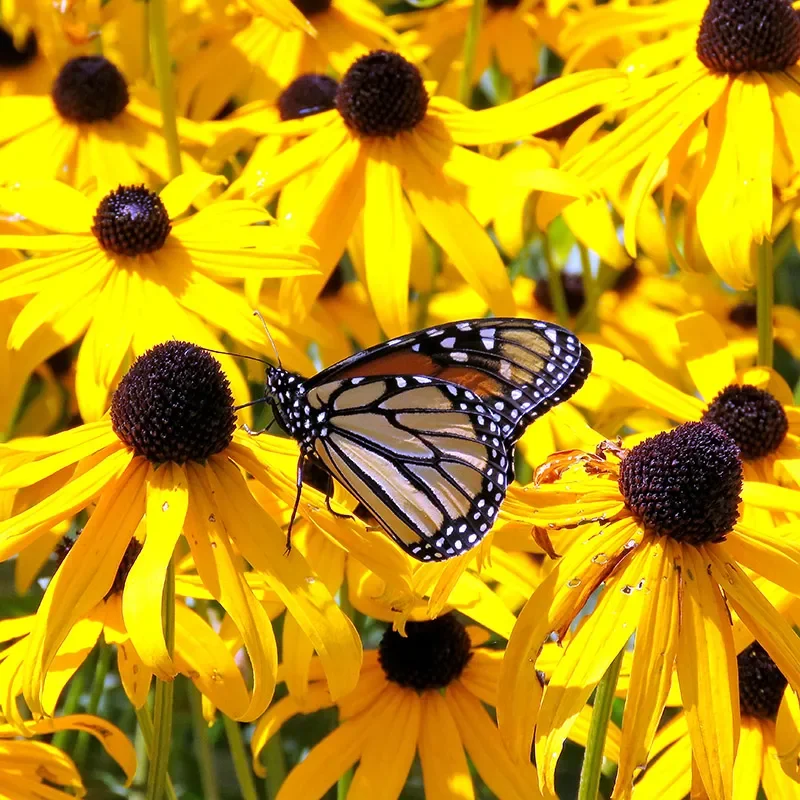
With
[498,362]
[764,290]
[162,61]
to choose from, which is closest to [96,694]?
[498,362]

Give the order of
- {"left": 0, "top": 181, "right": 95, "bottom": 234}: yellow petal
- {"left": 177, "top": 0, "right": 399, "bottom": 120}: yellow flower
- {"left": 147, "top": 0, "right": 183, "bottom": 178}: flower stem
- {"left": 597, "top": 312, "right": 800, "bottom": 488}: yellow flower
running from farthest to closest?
{"left": 177, "top": 0, "right": 399, "bottom": 120}: yellow flower, {"left": 147, "top": 0, "right": 183, "bottom": 178}: flower stem, {"left": 0, "top": 181, "right": 95, "bottom": 234}: yellow petal, {"left": 597, "top": 312, "right": 800, "bottom": 488}: yellow flower

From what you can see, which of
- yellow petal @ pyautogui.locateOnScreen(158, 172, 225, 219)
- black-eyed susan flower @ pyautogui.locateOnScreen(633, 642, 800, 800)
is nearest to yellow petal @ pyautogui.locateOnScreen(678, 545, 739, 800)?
black-eyed susan flower @ pyautogui.locateOnScreen(633, 642, 800, 800)

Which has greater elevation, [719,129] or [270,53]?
[719,129]

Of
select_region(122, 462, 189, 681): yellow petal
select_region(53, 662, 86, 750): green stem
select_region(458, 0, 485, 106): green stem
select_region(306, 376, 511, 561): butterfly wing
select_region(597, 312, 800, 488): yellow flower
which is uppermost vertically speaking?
select_region(458, 0, 485, 106): green stem

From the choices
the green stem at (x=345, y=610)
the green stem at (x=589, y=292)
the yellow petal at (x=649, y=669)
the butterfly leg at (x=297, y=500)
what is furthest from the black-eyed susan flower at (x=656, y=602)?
the green stem at (x=589, y=292)

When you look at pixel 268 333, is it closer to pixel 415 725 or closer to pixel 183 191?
pixel 183 191

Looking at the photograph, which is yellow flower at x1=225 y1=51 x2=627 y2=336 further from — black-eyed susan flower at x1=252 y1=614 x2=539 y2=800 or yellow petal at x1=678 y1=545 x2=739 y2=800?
yellow petal at x1=678 y1=545 x2=739 y2=800

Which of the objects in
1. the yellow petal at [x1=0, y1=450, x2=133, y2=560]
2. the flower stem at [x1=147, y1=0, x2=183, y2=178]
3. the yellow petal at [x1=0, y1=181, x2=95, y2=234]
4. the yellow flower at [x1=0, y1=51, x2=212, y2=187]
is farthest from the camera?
the yellow flower at [x1=0, y1=51, x2=212, y2=187]
